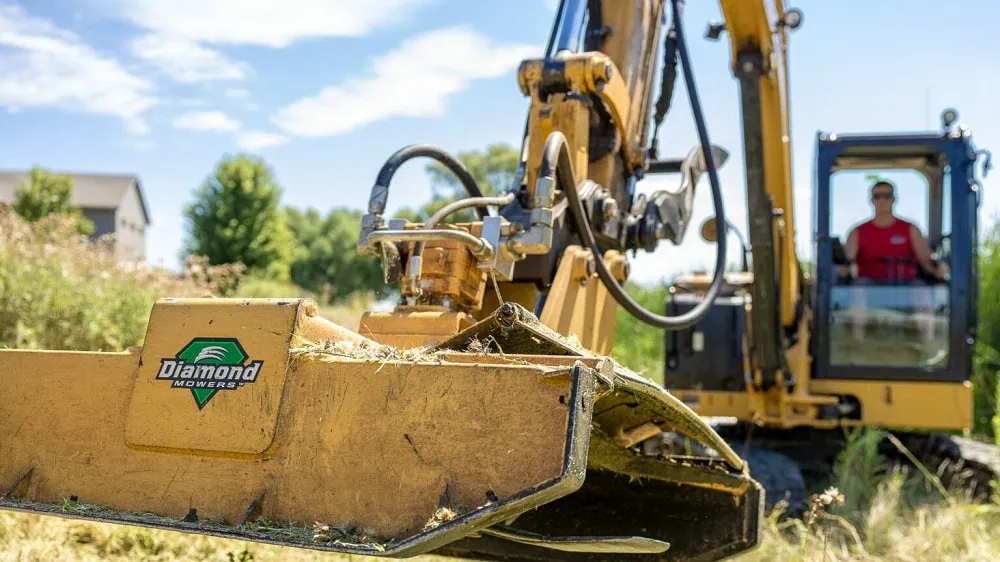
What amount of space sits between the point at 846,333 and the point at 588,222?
11.3ft

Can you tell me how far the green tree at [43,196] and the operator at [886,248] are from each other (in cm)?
2435

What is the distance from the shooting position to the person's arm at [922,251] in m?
6.72

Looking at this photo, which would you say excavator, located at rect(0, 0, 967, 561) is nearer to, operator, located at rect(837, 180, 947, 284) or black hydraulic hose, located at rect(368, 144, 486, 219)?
black hydraulic hose, located at rect(368, 144, 486, 219)

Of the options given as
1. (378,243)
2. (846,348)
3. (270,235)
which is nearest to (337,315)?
(846,348)

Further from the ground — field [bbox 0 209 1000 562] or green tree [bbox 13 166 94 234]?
green tree [bbox 13 166 94 234]

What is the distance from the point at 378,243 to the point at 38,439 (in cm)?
124

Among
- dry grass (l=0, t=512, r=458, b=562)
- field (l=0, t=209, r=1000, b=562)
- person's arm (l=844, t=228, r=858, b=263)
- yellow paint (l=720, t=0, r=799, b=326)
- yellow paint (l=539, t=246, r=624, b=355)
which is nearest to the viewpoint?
yellow paint (l=539, t=246, r=624, b=355)

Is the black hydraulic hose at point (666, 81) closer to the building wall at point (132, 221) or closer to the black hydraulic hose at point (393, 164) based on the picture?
the black hydraulic hose at point (393, 164)

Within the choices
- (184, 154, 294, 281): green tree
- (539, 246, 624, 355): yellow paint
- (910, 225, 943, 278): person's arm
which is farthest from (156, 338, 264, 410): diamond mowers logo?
(184, 154, 294, 281): green tree

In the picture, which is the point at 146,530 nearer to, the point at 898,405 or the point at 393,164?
the point at 393,164

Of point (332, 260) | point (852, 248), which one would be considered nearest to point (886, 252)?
point (852, 248)

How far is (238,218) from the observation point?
87.8 feet

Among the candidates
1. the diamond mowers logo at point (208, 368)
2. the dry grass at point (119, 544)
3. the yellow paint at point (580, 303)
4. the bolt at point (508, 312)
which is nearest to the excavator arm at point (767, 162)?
the yellow paint at point (580, 303)

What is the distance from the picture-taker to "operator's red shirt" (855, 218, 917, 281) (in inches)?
268
